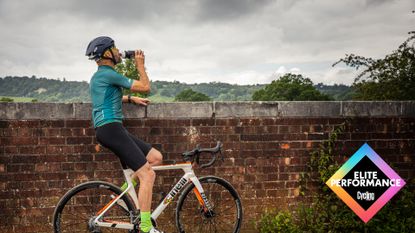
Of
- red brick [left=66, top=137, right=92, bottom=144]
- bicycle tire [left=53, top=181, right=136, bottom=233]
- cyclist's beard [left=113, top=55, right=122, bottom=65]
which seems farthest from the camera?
red brick [left=66, top=137, right=92, bottom=144]

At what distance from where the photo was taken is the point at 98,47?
3658 mm

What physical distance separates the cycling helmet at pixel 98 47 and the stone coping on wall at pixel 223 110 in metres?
1.08

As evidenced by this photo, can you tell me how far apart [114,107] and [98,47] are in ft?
1.96

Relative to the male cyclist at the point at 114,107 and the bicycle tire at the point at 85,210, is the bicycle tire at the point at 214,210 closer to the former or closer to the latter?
the bicycle tire at the point at 85,210

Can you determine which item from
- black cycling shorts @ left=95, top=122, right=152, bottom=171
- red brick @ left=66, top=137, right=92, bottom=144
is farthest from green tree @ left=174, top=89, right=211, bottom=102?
black cycling shorts @ left=95, top=122, right=152, bottom=171

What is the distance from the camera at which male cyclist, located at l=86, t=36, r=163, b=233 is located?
3.58 meters

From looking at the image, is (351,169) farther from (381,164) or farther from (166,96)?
(166,96)

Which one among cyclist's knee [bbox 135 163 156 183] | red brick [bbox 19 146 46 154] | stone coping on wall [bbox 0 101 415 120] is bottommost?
cyclist's knee [bbox 135 163 156 183]

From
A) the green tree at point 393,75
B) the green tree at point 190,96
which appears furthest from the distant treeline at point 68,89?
the green tree at point 393,75

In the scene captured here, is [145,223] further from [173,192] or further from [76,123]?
[76,123]

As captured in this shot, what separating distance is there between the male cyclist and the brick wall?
1018 millimetres

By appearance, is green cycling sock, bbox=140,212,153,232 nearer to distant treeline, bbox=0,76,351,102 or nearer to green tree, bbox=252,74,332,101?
green tree, bbox=252,74,332,101

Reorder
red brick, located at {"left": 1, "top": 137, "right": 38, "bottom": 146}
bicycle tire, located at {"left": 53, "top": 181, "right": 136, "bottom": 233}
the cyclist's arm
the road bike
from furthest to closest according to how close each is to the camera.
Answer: red brick, located at {"left": 1, "top": 137, "right": 38, "bottom": 146}, bicycle tire, located at {"left": 53, "top": 181, "right": 136, "bottom": 233}, the road bike, the cyclist's arm

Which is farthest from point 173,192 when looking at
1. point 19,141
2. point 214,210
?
point 19,141
